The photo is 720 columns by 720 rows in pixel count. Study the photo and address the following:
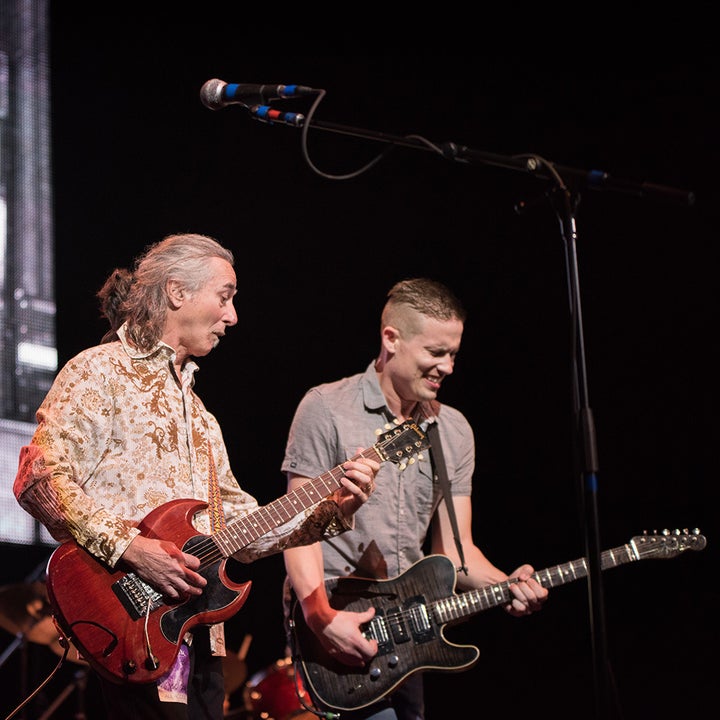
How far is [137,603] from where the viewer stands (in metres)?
2.83

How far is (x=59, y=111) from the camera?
6.08 m

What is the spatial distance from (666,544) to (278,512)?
6.14 feet

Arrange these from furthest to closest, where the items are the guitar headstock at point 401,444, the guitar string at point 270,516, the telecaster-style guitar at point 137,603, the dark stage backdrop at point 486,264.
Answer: the dark stage backdrop at point 486,264 < the guitar headstock at point 401,444 < the guitar string at point 270,516 < the telecaster-style guitar at point 137,603

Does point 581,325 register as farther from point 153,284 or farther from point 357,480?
point 153,284

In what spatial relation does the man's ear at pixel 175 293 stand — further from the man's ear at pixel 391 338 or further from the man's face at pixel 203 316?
the man's ear at pixel 391 338

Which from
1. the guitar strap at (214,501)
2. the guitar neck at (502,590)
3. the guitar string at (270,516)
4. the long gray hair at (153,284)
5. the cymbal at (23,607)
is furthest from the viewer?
the cymbal at (23,607)

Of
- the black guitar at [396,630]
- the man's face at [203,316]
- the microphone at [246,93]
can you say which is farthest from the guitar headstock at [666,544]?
the microphone at [246,93]

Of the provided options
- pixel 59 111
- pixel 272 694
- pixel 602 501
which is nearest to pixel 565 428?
pixel 602 501

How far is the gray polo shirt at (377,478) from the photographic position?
3855 mm

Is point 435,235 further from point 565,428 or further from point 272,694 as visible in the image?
point 272,694

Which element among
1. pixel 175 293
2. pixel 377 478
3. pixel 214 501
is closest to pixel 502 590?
pixel 377 478

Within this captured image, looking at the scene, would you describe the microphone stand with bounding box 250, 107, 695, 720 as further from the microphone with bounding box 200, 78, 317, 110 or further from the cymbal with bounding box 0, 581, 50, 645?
the cymbal with bounding box 0, 581, 50, 645

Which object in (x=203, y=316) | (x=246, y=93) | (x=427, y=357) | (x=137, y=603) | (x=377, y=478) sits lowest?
(x=137, y=603)

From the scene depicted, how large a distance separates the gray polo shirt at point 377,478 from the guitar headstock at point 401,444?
0.40 meters
